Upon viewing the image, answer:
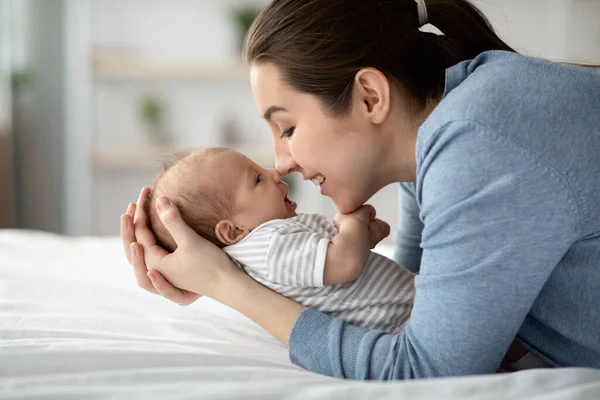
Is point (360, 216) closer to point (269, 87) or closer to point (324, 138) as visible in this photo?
point (324, 138)

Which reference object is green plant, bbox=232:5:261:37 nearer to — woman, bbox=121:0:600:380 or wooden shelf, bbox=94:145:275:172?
wooden shelf, bbox=94:145:275:172

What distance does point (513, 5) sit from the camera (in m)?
4.63

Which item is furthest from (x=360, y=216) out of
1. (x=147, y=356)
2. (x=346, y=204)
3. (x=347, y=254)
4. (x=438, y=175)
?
(x=147, y=356)

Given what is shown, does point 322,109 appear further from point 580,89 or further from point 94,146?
point 94,146

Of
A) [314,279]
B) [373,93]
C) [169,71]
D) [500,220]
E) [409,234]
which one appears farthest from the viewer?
[169,71]

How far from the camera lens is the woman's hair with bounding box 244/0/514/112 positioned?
1.31 metres

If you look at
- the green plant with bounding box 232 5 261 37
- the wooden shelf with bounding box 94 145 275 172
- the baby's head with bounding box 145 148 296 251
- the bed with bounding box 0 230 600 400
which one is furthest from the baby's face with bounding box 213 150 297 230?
the green plant with bounding box 232 5 261 37

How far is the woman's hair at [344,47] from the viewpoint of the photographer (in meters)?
1.31

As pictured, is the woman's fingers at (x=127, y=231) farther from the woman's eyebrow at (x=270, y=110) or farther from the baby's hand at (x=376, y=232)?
the baby's hand at (x=376, y=232)

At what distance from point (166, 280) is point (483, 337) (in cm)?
64

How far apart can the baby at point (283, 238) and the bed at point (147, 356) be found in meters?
0.15

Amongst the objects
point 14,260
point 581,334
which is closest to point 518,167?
point 581,334

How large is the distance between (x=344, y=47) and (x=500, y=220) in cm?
50

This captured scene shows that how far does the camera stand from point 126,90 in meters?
4.68
